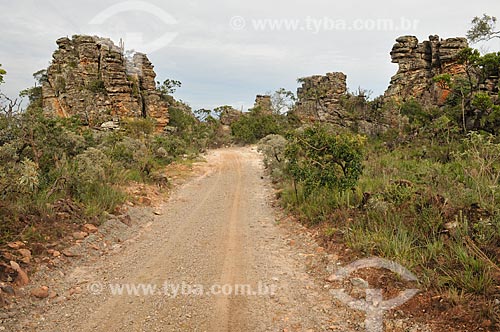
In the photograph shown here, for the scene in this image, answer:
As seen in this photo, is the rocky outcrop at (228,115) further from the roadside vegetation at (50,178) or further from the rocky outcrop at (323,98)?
the roadside vegetation at (50,178)

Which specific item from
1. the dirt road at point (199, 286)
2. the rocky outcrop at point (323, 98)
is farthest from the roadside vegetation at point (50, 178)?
the rocky outcrop at point (323, 98)

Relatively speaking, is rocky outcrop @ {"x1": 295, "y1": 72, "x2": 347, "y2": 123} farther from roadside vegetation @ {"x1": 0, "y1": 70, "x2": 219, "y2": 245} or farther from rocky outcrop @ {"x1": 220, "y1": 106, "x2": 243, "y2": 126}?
roadside vegetation @ {"x1": 0, "y1": 70, "x2": 219, "y2": 245}

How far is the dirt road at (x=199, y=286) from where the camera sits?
3.55 m

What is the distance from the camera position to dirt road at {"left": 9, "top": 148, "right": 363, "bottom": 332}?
3551 millimetres

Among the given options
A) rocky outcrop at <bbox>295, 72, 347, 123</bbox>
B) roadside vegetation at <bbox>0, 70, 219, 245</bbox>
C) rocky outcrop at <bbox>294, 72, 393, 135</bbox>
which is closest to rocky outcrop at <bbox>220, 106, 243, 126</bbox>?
rocky outcrop at <bbox>294, 72, 393, 135</bbox>

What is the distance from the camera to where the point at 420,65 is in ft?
71.3

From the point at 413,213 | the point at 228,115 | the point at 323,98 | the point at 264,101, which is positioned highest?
the point at 264,101

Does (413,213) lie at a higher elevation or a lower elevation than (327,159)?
lower

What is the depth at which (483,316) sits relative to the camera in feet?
10.2

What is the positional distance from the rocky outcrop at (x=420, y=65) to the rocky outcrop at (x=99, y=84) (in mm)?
16988

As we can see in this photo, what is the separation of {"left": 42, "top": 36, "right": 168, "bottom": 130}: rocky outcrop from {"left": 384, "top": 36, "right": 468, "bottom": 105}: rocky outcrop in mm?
16988

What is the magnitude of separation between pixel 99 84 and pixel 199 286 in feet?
72.3

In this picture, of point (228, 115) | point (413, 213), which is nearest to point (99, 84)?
point (228, 115)

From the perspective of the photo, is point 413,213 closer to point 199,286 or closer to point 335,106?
point 199,286
